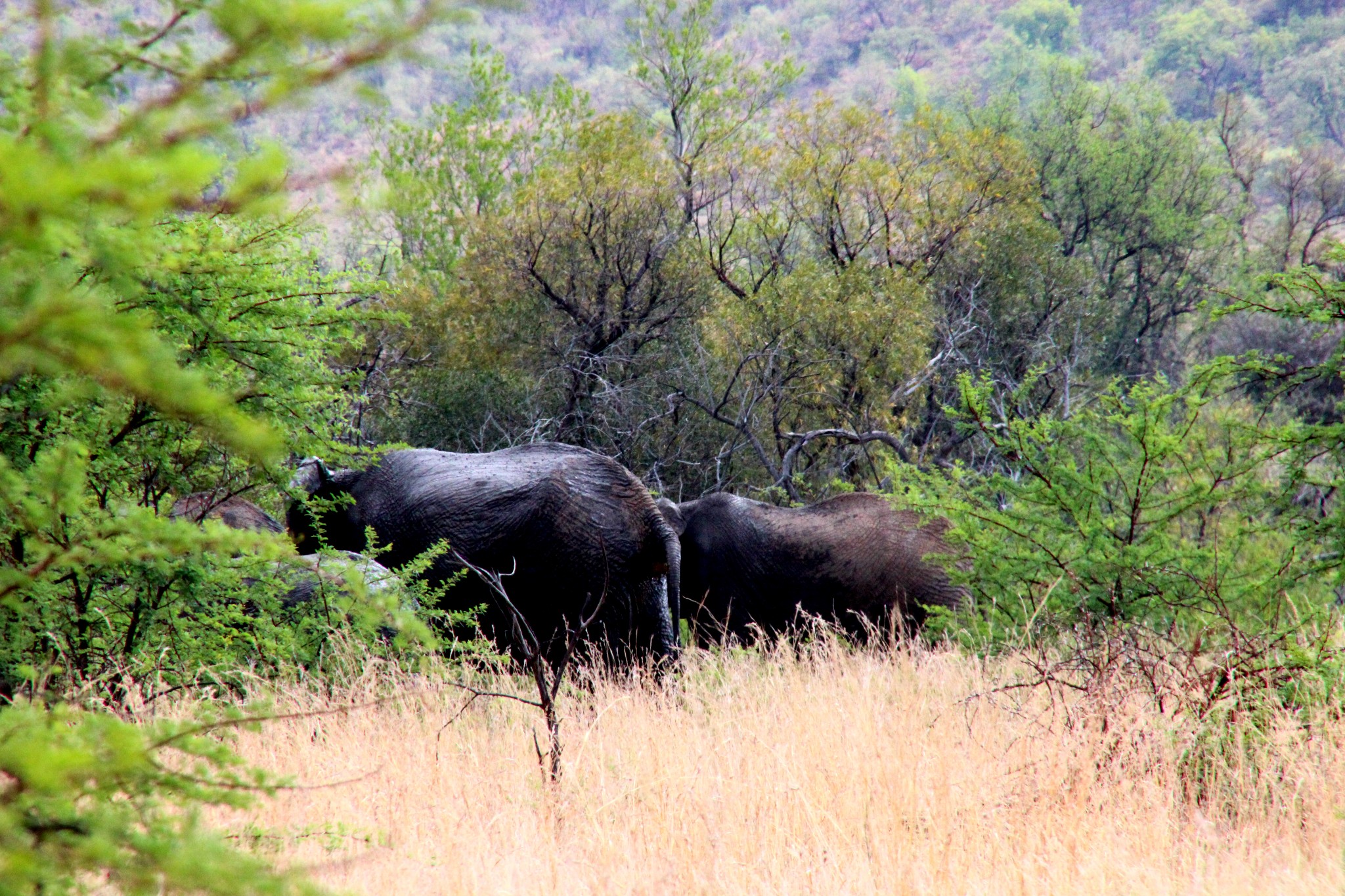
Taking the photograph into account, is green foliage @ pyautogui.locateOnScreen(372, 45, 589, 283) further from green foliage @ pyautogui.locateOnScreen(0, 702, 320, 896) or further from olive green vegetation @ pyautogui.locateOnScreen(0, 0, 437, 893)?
green foliage @ pyautogui.locateOnScreen(0, 702, 320, 896)

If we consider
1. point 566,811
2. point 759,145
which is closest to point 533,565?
point 566,811

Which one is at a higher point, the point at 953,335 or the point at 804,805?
the point at 804,805

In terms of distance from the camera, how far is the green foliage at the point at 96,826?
4.91 ft

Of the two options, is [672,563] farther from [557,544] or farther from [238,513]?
[238,513]

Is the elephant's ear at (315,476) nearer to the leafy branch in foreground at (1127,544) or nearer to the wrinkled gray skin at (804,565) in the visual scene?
the wrinkled gray skin at (804,565)

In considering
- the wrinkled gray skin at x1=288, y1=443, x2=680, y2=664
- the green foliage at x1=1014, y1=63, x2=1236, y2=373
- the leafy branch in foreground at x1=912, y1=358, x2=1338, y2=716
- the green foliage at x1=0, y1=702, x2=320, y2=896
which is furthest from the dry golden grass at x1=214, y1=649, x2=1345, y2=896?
the green foliage at x1=1014, y1=63, x2=1236, y2=373

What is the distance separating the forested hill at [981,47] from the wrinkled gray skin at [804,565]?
102ft

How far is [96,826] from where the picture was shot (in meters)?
1.80

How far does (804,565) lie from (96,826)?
9004mm

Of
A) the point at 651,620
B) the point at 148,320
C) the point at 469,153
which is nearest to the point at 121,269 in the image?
the point at 148,320

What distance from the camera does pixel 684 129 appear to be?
22547 mm

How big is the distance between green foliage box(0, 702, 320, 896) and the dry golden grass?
0.87 m

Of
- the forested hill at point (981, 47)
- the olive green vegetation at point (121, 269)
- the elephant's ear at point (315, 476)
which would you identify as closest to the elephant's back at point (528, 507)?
the elephant's ear at point (315, 476)

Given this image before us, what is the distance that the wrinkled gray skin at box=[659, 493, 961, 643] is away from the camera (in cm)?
1011
